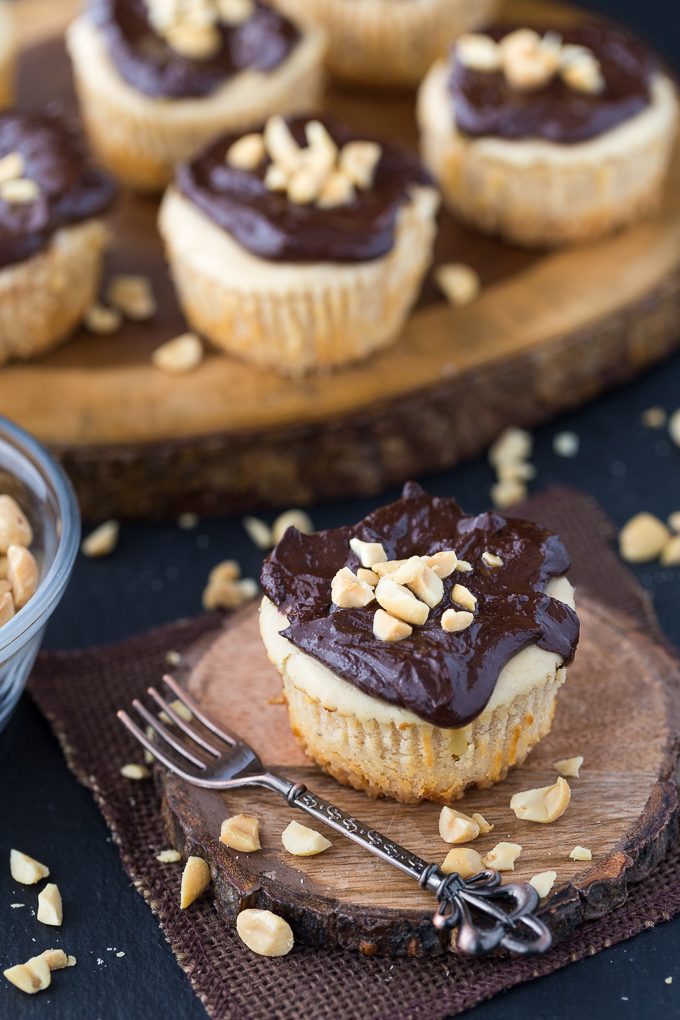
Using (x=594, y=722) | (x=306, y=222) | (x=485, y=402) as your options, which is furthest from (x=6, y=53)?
(x=594, y=722)

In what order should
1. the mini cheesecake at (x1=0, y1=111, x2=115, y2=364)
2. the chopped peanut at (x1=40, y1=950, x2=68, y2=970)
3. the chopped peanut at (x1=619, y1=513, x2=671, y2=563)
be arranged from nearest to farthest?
the chopped peanut at (x1=40, y1=950, x2=68, y2=970) < the chopped peanut at (x1=619, y1=513, x2=671, y2=563) < the mini cheesecake at (x1=0, y1=111, x2=115, y2=364)

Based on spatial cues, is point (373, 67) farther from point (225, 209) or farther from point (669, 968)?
point (669, 968)

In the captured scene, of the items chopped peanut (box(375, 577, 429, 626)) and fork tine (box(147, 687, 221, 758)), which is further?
fork tine (box(147, 687, 221, 758))

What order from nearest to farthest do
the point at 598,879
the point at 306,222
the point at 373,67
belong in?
the point at 598,879 < the point at 306,222 < the point at 373,67

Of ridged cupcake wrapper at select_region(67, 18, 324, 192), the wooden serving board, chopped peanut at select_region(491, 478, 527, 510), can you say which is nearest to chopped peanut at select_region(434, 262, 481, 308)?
the wooden serving board

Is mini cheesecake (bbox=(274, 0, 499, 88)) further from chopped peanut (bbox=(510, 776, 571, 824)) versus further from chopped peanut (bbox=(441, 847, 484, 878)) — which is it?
chopped peanut (bbox=(441, 847, 484, 878))

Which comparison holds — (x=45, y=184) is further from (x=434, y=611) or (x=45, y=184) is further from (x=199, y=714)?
(x=434, y=611)

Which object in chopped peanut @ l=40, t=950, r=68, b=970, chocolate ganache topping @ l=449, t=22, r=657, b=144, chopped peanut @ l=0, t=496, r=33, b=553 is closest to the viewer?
chopped peanut @ l=40, t=950, r=68, b=970
